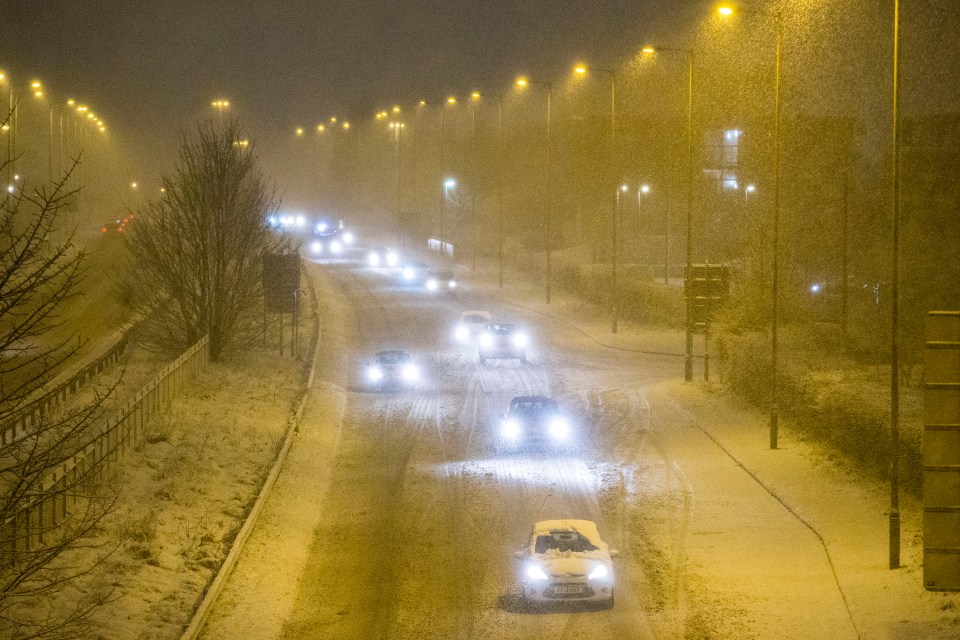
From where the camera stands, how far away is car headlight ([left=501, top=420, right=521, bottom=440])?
1157 inches

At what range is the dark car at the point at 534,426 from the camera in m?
29.2

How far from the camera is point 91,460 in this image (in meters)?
19.0

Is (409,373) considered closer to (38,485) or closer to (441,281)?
(38,485)

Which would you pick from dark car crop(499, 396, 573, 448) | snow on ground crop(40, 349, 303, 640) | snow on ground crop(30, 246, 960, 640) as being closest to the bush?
snow on ground crop(30, 246, 960, 640)

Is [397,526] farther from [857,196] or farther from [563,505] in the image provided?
[857,196]

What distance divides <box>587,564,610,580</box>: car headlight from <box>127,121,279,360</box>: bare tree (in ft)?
74.9

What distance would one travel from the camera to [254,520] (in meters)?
20.3

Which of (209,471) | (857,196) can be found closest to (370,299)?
(857,196)

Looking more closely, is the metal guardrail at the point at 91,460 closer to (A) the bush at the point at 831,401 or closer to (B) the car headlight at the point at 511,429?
(B) the car headlight at the point at 511,429

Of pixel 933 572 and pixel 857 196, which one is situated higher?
pixel 857 196

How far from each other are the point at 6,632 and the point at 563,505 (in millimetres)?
12397

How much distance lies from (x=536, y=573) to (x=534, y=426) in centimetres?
1254

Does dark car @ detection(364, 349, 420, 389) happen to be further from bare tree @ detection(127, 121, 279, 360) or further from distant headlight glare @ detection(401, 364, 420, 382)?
bare tree @ detection(127, 121, 279, 360)

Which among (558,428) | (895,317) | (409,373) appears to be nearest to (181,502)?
(558,428)
